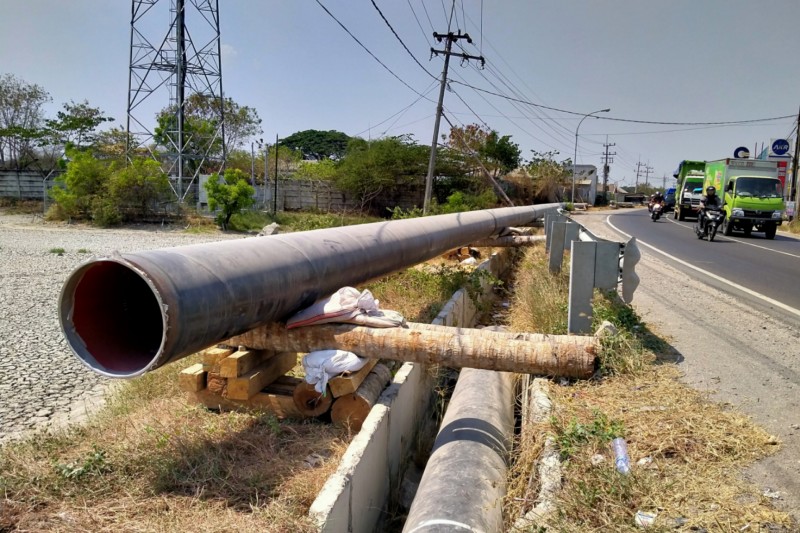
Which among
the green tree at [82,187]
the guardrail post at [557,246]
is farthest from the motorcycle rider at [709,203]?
the green tree at [82,187]

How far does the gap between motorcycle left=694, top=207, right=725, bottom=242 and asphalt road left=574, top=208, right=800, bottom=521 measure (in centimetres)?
446

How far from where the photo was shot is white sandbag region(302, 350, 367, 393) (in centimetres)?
380

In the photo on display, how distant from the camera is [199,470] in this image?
10.6 ft

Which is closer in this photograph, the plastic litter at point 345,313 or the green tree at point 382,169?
the plastic litter at point 345,313

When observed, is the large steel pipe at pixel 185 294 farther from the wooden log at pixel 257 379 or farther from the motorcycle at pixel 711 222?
the motorcycle at pixel 711 222

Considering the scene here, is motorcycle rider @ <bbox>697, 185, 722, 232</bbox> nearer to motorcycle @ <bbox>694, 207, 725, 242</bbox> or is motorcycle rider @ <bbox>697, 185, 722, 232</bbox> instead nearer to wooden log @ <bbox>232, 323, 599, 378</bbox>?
motorcycle @ <bbox>694, 207, 725, 242</bbox>

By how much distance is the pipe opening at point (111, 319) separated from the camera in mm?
2898

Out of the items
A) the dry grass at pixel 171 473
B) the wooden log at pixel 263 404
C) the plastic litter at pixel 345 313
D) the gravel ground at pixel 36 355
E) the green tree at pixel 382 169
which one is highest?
the green tree at pixel 382 169

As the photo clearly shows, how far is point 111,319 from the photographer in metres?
3.21

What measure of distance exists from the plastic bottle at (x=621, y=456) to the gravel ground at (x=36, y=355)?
3.43 meters

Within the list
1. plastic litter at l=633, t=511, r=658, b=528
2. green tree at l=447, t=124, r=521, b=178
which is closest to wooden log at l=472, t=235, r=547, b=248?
plastic litter at l=633, t=511, r=658, b=528

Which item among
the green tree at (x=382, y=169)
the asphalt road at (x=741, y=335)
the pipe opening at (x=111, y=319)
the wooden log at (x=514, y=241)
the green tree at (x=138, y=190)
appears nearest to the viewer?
the pipe opening at (x=111, y=319)

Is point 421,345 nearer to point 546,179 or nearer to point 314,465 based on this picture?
point 314,465

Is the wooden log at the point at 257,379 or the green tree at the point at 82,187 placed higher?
the green tree at the point at 82,187
